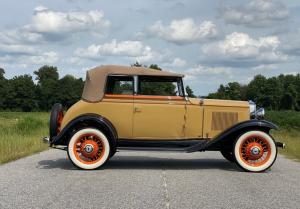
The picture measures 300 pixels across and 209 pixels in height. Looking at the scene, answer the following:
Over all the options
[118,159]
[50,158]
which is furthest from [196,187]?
[50,158]

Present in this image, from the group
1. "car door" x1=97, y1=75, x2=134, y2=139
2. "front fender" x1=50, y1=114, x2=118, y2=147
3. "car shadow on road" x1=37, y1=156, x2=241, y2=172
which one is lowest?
"car shadow on road" x1=37, y1=156, x2=241, y2=172

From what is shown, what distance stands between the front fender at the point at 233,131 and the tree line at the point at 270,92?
112991 mm

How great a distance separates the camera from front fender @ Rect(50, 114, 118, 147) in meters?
9.66

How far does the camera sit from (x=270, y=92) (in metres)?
128

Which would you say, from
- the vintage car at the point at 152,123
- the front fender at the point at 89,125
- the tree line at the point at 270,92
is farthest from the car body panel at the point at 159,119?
the tree line at the point at 270,92

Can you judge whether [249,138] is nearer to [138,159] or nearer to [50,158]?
[138,159]

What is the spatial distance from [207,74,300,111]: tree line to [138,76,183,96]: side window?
112840 mm

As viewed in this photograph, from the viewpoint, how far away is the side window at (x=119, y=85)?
33.0 feet

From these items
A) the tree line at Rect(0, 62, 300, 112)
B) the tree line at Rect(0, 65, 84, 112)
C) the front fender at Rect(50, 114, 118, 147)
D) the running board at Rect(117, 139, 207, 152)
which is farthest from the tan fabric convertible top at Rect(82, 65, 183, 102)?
the tree line at Rect(0, 65, 84, 112)

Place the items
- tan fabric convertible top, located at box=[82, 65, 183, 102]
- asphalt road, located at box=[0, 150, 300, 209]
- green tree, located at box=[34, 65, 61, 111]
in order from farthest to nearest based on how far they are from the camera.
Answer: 1. green tree, located at box=[34, 65, 61, 111]
2. tan fabric convertible top, located at box=[82, 65, 183, 102]
3. asphalt road, located at box=[0, 150, 300, 209]

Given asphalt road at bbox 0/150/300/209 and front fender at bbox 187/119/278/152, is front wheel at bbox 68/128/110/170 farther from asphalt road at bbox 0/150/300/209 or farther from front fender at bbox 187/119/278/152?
front fender at bbox 187/119/278/152

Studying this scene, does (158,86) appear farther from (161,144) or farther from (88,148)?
(88,148)

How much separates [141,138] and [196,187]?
8.38 feet

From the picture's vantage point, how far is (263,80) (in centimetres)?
13175
